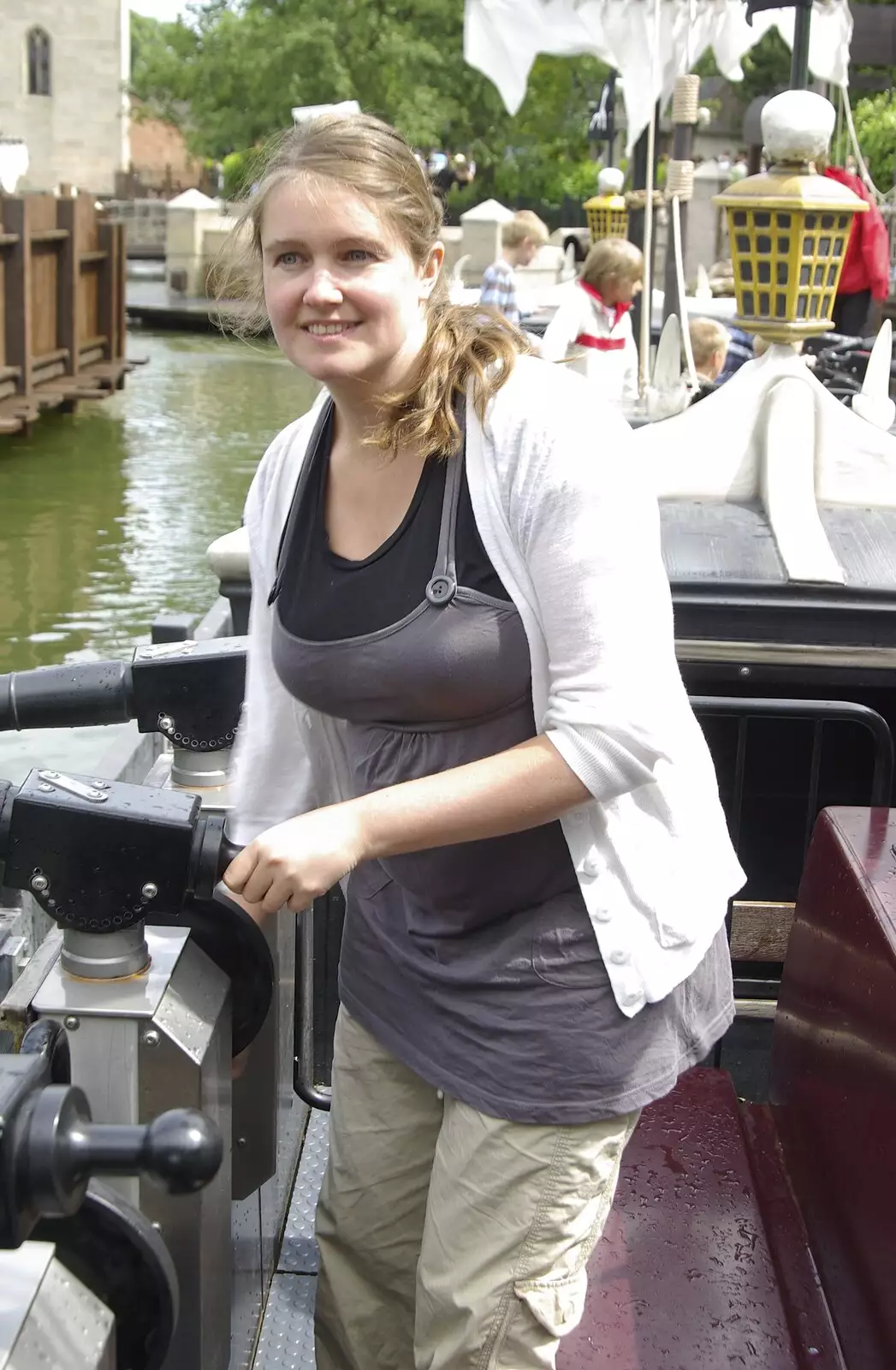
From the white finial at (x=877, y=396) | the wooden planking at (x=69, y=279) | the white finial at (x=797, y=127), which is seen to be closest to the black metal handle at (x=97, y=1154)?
the white finial at (x=797, y=127)

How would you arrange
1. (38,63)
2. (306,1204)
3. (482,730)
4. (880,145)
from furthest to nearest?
(38,63) < (880,145) < (306,1204) < (482,730)

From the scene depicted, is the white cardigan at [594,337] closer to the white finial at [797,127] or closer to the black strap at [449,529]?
the white finial at [797,127]

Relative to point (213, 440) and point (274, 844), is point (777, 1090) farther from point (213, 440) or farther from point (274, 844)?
point (213, 440)

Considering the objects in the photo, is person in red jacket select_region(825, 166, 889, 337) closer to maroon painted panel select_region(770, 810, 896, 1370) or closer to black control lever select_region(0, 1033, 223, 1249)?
maroon painted panel select_region(770, 810, 896, 1370)

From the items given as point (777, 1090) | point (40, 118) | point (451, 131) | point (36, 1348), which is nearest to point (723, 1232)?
point (777, 1090)

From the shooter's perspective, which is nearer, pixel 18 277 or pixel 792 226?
pixel 792 226

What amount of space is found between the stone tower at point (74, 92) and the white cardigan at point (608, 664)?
198 ft

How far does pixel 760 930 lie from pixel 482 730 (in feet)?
4.55

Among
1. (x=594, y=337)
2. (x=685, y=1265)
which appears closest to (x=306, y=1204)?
(x=685, y=1265)

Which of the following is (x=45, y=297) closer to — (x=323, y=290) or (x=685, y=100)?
(x=685, y=100)

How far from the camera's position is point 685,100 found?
8672 millimetres

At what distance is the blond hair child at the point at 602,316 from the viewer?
8383mm

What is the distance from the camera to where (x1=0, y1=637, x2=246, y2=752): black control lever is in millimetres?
1831

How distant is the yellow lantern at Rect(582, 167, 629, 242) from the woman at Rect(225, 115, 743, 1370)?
1302 cm
